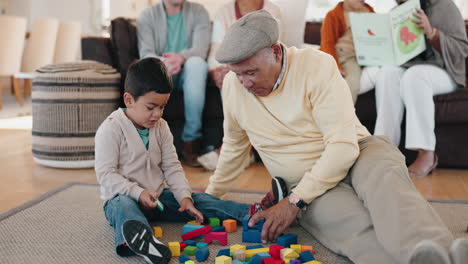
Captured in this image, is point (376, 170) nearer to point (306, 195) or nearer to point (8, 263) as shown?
point (306, 195)

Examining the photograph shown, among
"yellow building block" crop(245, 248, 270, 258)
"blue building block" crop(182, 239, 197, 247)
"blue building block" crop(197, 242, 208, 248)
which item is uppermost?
"yellow building block" crop(245, 248, 270, 258)

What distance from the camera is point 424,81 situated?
102 inches

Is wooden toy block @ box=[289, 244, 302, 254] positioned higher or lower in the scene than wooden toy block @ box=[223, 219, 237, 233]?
higher

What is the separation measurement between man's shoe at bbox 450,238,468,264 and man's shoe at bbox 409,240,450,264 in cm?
2

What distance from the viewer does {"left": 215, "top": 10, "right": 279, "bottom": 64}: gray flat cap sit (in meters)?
1.45

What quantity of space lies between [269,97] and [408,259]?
69 cm

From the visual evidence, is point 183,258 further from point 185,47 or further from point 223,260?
point 185,47

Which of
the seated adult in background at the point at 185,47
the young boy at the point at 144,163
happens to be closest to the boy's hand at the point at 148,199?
the young boy at the point at 144,163

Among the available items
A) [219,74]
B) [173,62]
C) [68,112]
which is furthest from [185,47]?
[68,112]

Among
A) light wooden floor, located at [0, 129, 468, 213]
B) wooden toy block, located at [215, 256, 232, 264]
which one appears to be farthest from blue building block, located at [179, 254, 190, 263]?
light wooden floor, located at [0, 129, 468, 213]

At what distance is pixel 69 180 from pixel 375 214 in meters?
1.59

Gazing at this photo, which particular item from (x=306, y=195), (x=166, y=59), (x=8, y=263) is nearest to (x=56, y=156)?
(x=166, y=59)

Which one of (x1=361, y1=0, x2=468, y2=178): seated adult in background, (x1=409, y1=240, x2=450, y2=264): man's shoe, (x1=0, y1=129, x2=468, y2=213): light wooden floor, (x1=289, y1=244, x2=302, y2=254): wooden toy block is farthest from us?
(x1=361, y1=0, x2=468, y2=178): seated adult in background

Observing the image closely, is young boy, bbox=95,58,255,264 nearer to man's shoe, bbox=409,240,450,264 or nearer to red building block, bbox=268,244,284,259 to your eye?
red building block, bbox=268,244,284,259
